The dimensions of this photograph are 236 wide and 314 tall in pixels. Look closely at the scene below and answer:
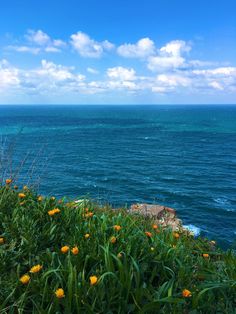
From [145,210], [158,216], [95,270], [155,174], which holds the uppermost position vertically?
[95,270]

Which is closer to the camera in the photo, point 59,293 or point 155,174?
point 59,293

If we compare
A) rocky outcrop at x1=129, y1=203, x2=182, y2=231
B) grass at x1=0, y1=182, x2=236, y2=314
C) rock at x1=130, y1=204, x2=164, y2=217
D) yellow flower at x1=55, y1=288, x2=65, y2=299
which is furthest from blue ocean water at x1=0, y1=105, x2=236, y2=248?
yellow flower at x1=55, y1=288, x2=65, y2=299

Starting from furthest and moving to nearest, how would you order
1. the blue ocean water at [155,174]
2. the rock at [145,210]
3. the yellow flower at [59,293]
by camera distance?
the blue ocean water at [155,174]
the rock at [145,210]
the yellow flower at [59,293]

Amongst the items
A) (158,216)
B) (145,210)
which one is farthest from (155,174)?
(145,210)

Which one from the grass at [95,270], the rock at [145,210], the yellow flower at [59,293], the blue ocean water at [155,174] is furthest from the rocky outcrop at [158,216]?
the blue ocean water at [155,174]

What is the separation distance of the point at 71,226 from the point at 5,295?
146 centimetres

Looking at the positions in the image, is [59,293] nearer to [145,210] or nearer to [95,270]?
[95,270]

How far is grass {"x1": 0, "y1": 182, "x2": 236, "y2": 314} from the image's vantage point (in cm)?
304

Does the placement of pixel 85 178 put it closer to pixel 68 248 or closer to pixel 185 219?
pixel 185 219

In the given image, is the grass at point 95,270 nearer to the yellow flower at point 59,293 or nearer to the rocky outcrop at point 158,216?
the yellow flower at point 59,293

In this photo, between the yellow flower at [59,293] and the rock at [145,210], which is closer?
the yellow flower at [59,293]

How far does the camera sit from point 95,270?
11.4ft

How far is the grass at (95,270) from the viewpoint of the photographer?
9.98ft

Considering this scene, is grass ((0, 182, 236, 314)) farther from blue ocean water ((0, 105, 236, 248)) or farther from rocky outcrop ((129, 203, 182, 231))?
blue ocean water ((0, 105, 236, 248))
